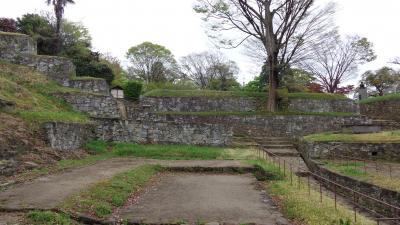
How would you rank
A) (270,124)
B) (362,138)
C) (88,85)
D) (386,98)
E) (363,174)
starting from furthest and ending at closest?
(386,98), (270,124), (88,85), (362,138), (363,174)

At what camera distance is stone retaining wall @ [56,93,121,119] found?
1920 centimetres

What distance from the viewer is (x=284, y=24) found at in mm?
26375

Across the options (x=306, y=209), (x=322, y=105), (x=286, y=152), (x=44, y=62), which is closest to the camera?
(x=306, y=209)

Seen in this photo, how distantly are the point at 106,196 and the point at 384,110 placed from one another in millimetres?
25097

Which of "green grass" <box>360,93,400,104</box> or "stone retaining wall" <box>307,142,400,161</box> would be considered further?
"green grass" <box>360,93,400,104</box>

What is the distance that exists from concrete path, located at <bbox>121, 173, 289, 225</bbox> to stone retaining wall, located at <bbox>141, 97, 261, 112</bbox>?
14.2 meters

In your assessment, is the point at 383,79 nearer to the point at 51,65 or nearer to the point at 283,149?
the point at 283,149

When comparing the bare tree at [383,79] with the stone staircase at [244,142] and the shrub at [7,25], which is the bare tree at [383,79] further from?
the shrub at [7,25]

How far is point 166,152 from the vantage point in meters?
16.5

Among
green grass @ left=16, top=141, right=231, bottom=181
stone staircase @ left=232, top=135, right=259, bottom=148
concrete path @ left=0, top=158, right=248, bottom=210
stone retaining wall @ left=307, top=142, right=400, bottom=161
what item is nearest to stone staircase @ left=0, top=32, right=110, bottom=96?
green grass @ left=16, top=141, right=231, bottom=181

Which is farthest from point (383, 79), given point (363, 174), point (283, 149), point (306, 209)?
point (306, 209)

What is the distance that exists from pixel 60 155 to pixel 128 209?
6642 millimetres

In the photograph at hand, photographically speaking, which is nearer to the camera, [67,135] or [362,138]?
[67,135]

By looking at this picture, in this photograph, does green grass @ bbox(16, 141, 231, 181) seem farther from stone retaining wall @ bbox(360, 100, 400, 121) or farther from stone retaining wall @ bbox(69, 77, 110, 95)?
stone retaining wall @ bbox(360, 100, 400, 121)
